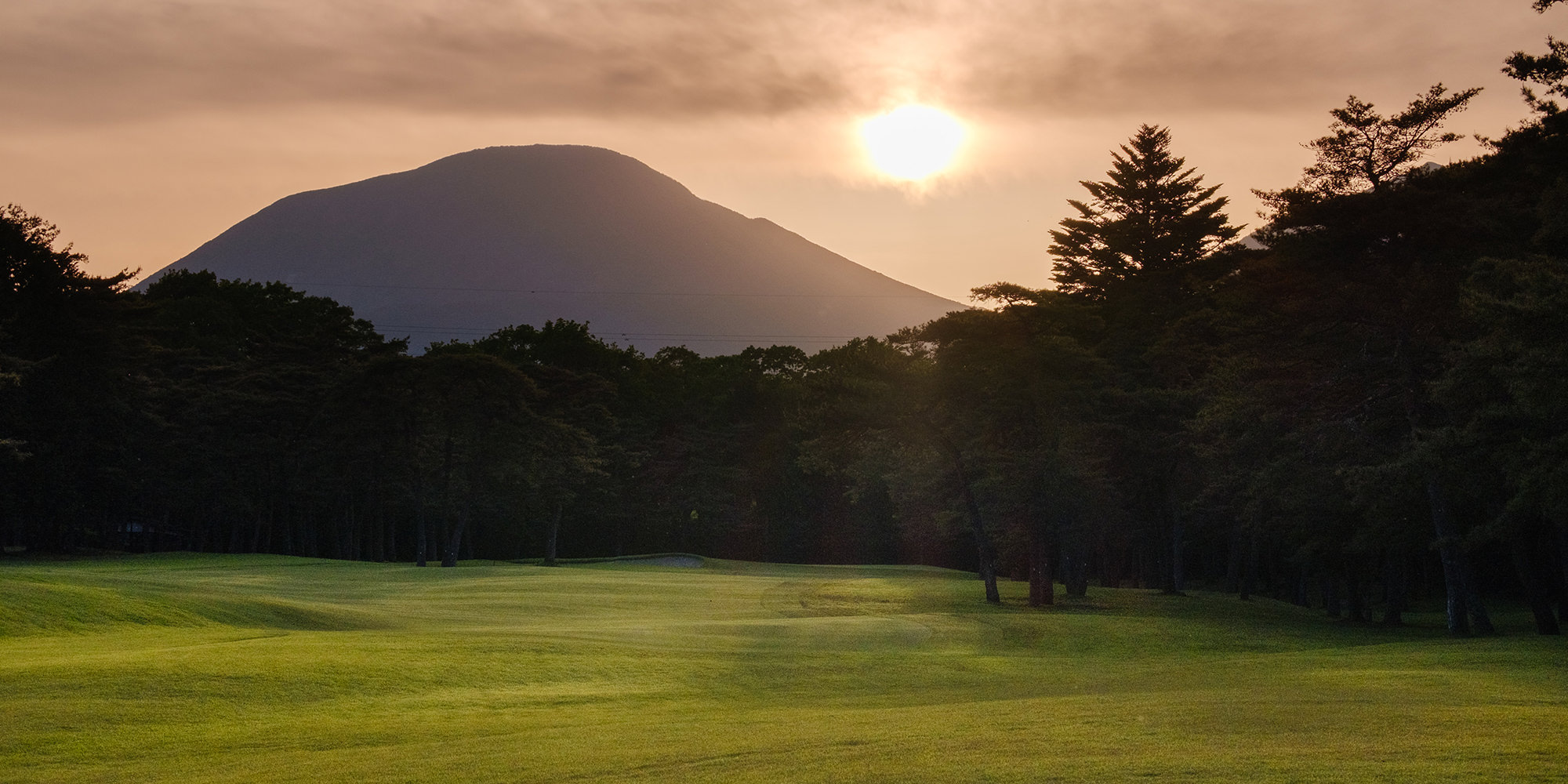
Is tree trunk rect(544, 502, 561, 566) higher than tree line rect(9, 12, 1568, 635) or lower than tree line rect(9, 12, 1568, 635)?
lower

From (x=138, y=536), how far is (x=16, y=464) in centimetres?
3098

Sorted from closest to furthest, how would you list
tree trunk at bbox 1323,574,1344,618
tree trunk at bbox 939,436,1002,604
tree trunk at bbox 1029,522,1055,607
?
tree trunk at bbox 939,436,1002,604 < tree trunk at bbox 1029,522,1055,607 < tree trunk at bbox 1323,574,1344,618

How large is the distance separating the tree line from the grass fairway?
6618mm

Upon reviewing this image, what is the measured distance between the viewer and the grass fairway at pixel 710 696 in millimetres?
12859

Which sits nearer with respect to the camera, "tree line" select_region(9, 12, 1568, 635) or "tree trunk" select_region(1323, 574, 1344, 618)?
"tree line" select_region(9, 12, 1568, 635)

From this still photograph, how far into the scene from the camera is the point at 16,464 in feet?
203

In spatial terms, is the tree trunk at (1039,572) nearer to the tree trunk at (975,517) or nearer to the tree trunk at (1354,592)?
the tree trunk at (975,517)

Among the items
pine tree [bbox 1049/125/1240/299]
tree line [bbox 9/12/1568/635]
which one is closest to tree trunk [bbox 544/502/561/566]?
tree line [bbox 9/12/1568/635]

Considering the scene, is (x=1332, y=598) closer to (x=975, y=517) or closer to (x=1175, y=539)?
(x=1175, y=539)

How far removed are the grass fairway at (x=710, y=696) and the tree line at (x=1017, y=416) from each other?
261 inches

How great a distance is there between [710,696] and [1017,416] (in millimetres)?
26673

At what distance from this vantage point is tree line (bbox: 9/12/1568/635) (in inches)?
1369

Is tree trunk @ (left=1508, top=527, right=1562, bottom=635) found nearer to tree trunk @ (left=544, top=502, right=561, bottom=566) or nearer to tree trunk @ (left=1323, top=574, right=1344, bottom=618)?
tree trunk @ (left=1323, top=574, right=1344, bottom=618)

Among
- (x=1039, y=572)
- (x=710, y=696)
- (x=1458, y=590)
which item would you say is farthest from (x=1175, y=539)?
(x=710, y=696)
